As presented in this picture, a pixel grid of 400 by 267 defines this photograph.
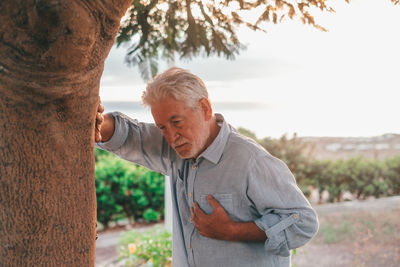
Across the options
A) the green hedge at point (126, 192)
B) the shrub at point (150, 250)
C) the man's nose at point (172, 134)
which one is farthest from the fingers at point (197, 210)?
the green hedge at point (126, 192)

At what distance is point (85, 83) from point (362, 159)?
23.6 ft

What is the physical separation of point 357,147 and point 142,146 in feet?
22.1

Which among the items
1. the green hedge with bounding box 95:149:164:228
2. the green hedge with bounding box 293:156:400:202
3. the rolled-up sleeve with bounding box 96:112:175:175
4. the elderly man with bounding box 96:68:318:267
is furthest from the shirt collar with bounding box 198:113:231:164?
the green hedge with bounding box 293:156:400:202

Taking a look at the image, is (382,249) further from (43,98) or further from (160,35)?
(43,98)

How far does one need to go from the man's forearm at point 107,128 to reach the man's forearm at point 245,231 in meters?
0.75

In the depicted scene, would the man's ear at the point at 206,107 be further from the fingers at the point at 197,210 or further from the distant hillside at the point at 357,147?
the distant hillside at the point at 357,147

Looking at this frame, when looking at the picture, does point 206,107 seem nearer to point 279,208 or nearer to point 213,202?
point 213,202

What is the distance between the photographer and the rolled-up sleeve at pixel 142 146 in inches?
86.3

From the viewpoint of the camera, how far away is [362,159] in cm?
777

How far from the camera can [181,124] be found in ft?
6.38

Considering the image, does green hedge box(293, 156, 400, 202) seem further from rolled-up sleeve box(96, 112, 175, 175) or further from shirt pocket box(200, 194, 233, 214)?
shirt pocket box(200, 194, 233, 214)

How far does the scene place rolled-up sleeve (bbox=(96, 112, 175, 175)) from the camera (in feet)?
7.19

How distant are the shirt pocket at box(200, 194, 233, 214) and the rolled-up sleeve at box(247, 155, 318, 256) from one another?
0.33 feet

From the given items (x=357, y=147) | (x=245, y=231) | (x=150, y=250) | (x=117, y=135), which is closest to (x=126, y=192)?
(x=150, y=250)
